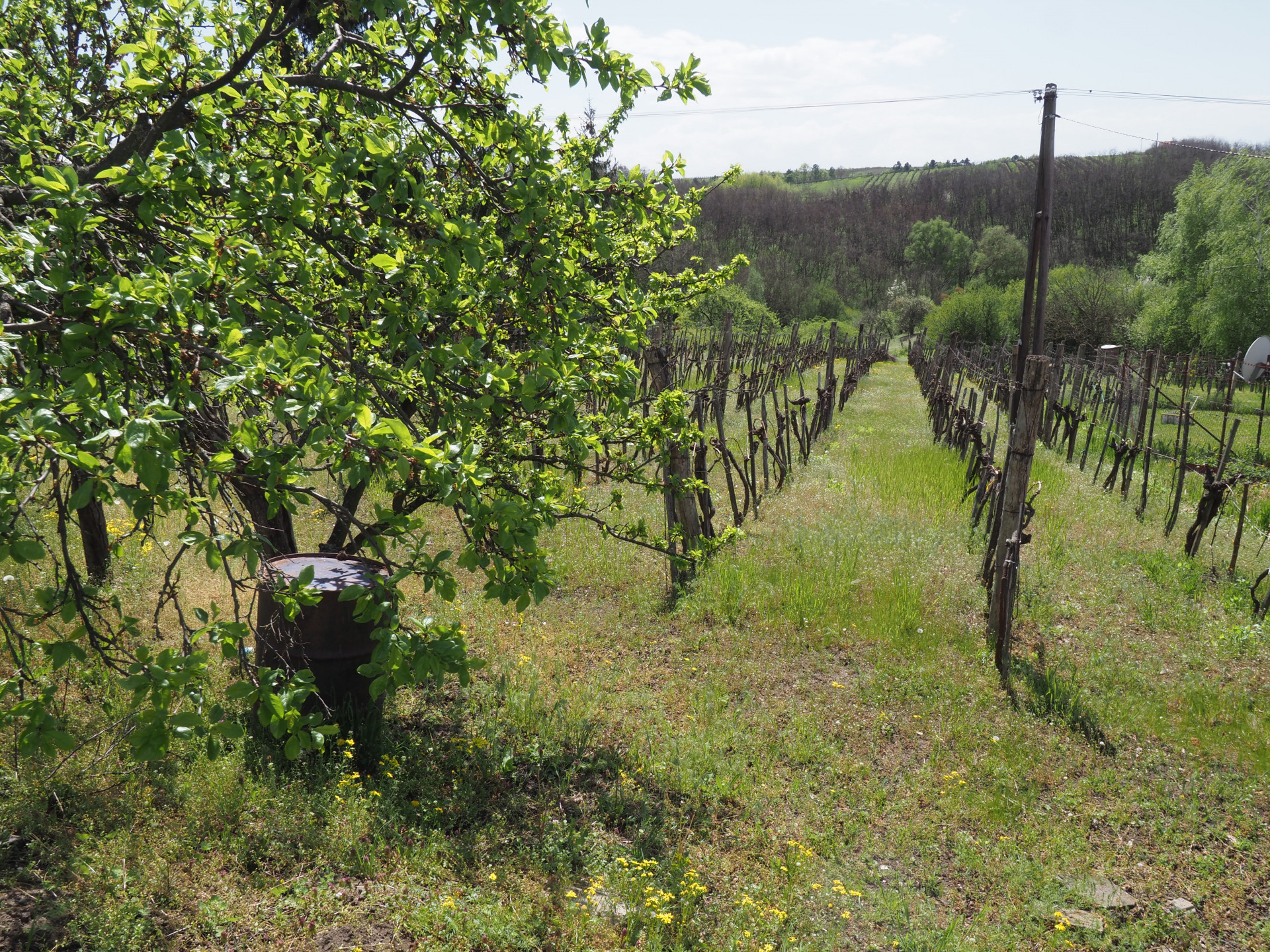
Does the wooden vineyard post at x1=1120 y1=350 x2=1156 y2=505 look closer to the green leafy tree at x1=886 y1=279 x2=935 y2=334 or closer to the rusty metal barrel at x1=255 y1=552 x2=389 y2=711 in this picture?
the rusty metal barrel at x1=255 y1=552 x2=389 y2=711

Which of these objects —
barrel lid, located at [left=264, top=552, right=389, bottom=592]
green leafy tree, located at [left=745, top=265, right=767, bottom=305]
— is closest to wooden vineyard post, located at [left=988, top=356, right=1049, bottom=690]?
barrel lid, located at [left=264, top=552, right=389, bottom=592]

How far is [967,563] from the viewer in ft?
23.7

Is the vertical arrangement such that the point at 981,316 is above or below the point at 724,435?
above

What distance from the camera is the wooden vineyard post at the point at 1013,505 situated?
5242 mm

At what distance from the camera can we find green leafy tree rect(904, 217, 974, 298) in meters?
78.2

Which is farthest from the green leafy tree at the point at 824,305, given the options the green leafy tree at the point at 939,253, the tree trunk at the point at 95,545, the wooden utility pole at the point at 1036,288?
the tree trunk at the point at 95,545

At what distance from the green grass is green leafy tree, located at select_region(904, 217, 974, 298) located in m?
80.1

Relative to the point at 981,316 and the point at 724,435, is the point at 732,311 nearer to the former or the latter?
the point at 981,316

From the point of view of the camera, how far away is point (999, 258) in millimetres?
71938

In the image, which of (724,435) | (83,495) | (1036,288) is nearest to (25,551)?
(83,495)

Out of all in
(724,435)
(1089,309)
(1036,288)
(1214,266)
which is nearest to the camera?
(1036,288)

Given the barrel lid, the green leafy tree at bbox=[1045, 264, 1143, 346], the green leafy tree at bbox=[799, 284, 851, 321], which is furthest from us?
the green leafy tree at bbox=[799, 284, 851, 321]

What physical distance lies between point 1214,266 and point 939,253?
55722 millimetres

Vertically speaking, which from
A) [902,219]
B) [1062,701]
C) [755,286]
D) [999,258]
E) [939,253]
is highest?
Result: [902,219]
